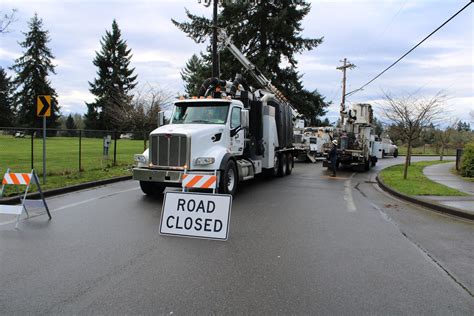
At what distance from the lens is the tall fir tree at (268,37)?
3250cm

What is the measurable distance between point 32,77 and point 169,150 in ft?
199

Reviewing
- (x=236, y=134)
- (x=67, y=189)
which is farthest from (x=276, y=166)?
(x=67, y=189)

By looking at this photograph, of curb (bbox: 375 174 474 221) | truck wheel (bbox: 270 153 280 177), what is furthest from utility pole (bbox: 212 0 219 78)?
curb (bbox: 375 174 474 221)

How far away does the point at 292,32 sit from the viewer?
33.3m

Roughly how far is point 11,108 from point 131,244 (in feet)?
232

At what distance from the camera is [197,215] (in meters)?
6.01

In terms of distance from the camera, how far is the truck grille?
941 centimetres

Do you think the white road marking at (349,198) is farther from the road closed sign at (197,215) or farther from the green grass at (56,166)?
the green grass at (56,166)

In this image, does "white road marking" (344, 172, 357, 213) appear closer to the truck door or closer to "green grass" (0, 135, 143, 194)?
the truck door

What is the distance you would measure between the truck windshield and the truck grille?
154cm

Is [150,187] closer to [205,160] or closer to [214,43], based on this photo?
[205,160]

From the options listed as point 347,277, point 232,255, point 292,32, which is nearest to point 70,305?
point 232,255

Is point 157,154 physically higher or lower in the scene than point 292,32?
lower

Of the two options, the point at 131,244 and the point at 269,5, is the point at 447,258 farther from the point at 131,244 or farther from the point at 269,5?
the point at 269,5
